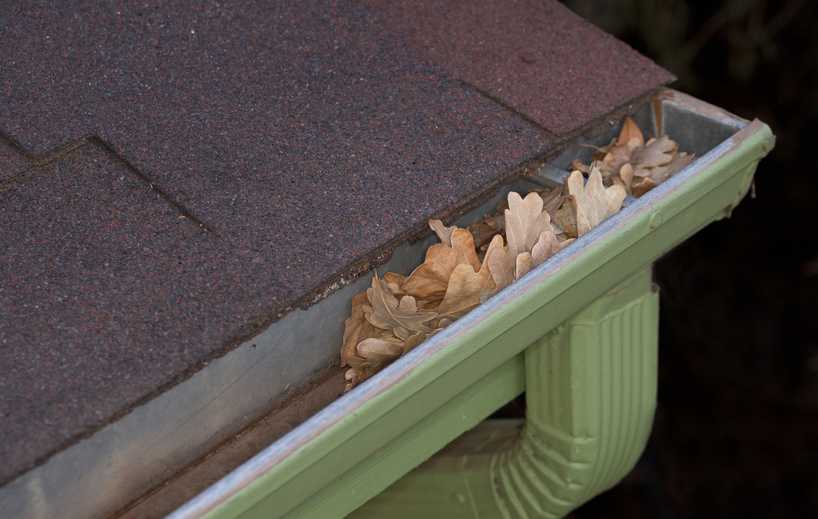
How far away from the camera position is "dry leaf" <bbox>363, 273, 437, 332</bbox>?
151 centimetres

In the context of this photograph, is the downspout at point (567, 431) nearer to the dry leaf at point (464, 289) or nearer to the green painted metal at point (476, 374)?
the green painted metal at point (476, 374)

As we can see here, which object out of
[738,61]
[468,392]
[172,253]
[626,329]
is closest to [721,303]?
[738,61]

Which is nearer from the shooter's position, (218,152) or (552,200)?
(218,152)

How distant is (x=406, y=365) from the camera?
1388 millimetres

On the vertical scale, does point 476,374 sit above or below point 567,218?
below

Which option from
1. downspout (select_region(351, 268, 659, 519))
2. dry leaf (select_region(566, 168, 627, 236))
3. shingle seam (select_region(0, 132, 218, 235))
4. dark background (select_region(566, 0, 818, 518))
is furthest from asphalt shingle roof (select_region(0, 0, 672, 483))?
dark background (select_region(566, 0, 818, 518))

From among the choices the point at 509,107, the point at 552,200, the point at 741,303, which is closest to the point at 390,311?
the point at 552,200

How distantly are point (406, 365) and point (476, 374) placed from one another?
0.51 ft

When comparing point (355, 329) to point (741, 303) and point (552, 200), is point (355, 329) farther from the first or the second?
point (741, 303)

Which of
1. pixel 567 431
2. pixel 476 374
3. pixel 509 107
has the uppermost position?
pixel 509 107

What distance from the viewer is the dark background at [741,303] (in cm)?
394

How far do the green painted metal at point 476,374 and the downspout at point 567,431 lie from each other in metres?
0.02

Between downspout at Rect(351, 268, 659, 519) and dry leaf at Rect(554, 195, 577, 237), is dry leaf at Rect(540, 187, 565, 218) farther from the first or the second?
downspout at Rect(351, 268, 659, 519)

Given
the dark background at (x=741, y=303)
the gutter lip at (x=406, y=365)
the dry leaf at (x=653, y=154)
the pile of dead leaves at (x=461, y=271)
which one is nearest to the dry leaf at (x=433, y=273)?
the pile of dead leaves at (x=461, y=271)
